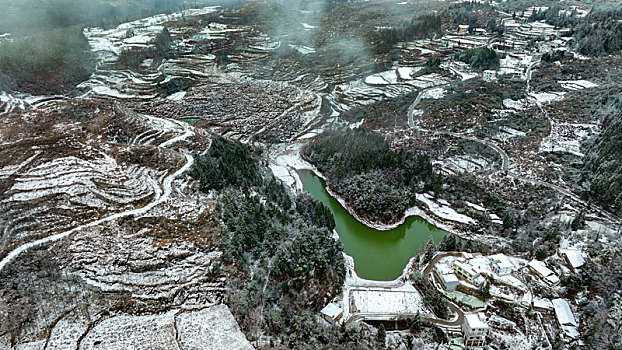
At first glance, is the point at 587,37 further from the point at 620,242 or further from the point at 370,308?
the point at 370,308

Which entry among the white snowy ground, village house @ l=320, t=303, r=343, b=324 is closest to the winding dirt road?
village house @ l=320, t=303, r=343, b=324

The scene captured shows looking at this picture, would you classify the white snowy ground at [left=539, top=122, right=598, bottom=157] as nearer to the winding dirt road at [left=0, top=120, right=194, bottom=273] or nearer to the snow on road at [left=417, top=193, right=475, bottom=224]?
the snow on road at [left=417, top=193, right=475, bottom=224]

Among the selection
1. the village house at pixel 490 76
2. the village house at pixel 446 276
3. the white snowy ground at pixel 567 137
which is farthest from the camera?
the village house at pixel 490 76

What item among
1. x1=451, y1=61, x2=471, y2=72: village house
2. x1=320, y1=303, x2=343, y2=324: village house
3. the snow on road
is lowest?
the snow on road

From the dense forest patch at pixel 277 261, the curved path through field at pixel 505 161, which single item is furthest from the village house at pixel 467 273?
the curved path through field at pixel 505 161

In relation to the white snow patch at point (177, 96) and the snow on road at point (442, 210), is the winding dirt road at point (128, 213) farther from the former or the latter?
the white snow patch at point (177, 96)

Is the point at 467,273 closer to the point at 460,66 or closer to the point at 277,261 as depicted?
the point at 277,261

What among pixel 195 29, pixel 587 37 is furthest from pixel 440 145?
pixel 195 29

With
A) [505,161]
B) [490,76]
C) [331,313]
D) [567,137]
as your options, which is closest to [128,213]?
[331,313]
